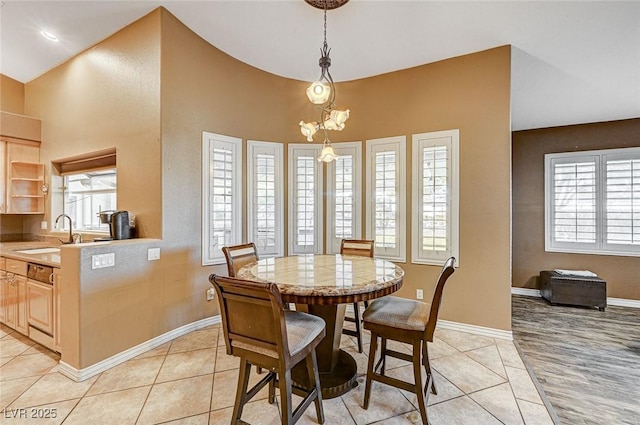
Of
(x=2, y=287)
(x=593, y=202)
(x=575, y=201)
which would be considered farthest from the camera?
(x=575, y=201)

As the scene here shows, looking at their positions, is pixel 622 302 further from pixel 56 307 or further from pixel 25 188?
pixel 25 188

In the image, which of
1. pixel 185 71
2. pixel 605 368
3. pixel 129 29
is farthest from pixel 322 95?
pixel 605 368

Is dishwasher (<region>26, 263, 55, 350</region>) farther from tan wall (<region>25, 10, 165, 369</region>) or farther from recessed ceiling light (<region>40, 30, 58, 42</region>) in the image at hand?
recessed ceiling light (<region>40, 30, 58, 42</region>)

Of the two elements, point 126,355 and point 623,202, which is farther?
point 623,202

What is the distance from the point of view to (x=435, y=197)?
11.4 feet

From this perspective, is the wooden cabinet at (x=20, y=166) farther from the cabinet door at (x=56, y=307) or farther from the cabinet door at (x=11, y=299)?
the cabinet door at (x=56, y=307)

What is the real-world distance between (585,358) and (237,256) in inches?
139

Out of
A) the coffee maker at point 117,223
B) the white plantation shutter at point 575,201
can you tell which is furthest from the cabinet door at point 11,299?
the white plantation shutter at point 575,201

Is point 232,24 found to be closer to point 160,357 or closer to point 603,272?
point 160,357

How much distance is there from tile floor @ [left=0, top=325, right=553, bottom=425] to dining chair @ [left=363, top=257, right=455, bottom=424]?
173 millimetres

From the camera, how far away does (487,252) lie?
3.22 meters

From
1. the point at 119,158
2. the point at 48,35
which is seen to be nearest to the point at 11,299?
the point at 119,158

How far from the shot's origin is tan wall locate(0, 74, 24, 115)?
4465 millimetres

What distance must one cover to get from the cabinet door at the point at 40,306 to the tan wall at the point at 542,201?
21.3 ft
